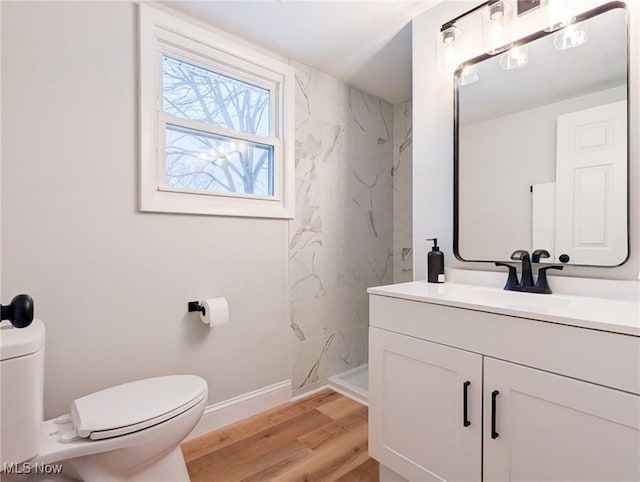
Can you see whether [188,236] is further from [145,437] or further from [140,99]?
[145,437]

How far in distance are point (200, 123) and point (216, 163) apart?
229 millimetres

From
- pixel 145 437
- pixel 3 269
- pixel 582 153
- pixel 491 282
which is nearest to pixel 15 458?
pixel 145 437

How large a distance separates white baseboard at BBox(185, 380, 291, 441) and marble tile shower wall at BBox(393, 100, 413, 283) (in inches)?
53.1

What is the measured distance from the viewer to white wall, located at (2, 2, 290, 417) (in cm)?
133

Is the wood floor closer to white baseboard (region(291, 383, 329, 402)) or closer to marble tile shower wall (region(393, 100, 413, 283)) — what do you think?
white baseboard (region(291, 383, 329, 402))

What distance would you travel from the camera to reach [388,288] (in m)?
1.46

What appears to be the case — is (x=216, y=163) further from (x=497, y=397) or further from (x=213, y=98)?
(x=497, y=397)

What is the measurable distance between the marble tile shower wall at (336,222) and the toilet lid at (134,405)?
0.96 m

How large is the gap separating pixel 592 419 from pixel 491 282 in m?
0.70

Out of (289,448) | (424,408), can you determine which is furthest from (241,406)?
(424,408)

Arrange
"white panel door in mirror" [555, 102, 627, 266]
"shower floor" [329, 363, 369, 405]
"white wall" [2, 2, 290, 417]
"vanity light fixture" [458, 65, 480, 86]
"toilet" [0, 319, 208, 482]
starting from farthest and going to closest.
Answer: "shower floor" [329, 363, 369, 405]
"vanity light fixture" [458, 65, 480, 86]
"white wall" [2, 2, 290, 417]
"white panel door in mirror" [555, 102, 627, 266]
"toilet" [0, 319, 208, 482]

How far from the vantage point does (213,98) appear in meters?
1.94

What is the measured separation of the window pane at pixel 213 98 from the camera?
5.86ft

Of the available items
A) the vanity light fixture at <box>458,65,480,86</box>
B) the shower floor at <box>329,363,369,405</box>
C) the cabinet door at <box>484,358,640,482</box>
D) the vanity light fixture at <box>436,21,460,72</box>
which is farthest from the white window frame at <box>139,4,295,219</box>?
the cabinet door at <box>484,358,640,482</box>
